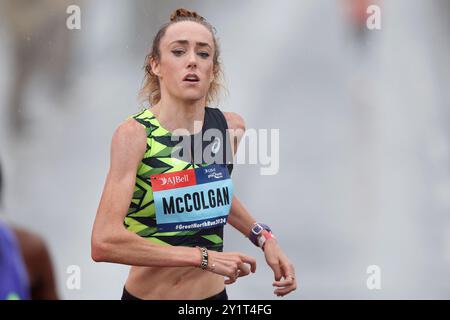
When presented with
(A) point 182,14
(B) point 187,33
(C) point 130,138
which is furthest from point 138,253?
(A) point 182,14

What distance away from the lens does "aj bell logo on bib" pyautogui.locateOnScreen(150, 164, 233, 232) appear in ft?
13.6

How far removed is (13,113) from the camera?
6453 millimetres

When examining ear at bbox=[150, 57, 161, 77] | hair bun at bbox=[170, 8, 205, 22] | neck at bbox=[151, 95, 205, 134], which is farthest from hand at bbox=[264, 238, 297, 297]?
hair bun at bbox=[170, 8, 205, 22]

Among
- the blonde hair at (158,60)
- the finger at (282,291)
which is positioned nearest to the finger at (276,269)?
the finger at (282,291)

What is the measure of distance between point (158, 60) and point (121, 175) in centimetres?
80

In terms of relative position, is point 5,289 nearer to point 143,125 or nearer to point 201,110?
point 143,125

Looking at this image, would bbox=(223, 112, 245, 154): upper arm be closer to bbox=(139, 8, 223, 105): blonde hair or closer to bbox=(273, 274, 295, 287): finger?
bbox=(139, 8, 223, 105): blonde hair

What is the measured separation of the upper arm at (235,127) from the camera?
4695 millimetres

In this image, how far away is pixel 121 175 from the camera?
4004 mm

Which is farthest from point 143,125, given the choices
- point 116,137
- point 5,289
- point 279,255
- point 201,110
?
point 5,289

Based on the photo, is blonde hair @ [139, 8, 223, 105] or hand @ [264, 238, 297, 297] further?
blonde hair @ [139, 8, 223, 105]

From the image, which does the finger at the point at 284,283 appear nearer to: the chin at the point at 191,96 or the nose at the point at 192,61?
the chin at the point at 191,96

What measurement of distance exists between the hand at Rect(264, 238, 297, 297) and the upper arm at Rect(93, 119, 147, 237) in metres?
0.95

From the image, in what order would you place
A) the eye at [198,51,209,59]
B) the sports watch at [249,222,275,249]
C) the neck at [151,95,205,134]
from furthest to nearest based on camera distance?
the sports watch at [249,222,275,249]
the eye at [198,51,209,59]
the neck at [151,95,205,134]
